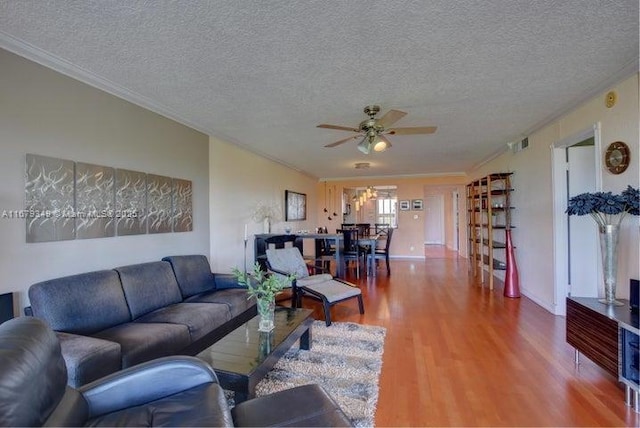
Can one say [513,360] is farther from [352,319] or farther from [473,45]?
[473,45]

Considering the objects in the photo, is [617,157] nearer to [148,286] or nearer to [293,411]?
[293,411]

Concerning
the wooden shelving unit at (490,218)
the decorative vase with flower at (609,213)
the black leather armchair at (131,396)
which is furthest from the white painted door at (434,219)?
the black leather armchair at (131,396)

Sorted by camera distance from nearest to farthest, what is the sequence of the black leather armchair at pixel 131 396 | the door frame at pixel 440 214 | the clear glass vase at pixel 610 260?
the black leather armchair at pixel 131 396
the clear glass vase at pixel 610 260
the door frame at pixel 440 214

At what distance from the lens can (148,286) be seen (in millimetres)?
2809

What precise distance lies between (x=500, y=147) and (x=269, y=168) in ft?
13.9

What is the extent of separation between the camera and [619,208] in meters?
2.28

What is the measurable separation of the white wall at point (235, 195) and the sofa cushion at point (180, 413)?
10.1ft

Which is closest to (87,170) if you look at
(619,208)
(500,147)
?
(619,208)

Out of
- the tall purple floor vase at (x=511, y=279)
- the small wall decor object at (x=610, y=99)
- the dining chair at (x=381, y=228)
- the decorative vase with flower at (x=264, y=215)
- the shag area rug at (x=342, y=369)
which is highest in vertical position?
the small wall decor object at (x=610, y=99)

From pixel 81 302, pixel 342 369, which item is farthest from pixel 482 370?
pixel 81 302

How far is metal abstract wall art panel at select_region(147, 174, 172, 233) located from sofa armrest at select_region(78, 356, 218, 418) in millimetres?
2158

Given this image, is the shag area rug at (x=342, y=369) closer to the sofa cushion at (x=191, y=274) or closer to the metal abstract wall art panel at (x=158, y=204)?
the sofa cushion at (x=191, y=274)

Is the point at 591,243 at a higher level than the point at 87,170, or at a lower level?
lower

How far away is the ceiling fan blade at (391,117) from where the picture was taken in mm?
2766
